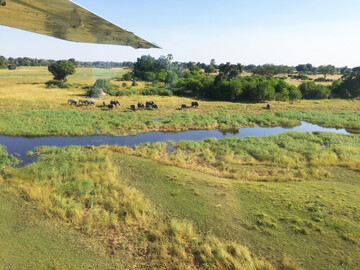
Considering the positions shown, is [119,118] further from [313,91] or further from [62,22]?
[313,91]

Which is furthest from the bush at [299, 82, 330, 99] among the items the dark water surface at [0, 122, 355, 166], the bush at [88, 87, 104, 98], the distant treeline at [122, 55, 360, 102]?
the bush at [88, 87, 104, 98]

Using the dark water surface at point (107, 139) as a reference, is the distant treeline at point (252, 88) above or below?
above

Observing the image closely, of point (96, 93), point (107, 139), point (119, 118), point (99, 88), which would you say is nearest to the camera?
point (107, 139)

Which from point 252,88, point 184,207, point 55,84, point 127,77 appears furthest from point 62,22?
point 127,77

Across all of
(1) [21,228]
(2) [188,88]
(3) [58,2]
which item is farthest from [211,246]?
(2) [188,88]

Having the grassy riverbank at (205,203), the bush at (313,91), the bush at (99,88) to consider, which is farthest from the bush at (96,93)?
the bush at (313,91)

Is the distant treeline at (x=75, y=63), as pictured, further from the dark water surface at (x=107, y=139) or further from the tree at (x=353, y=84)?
the tree at (x=353, y=84)

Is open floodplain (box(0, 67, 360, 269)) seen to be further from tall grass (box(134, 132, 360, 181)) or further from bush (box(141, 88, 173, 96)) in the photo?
bush (box(141, 88, 173, 96))
